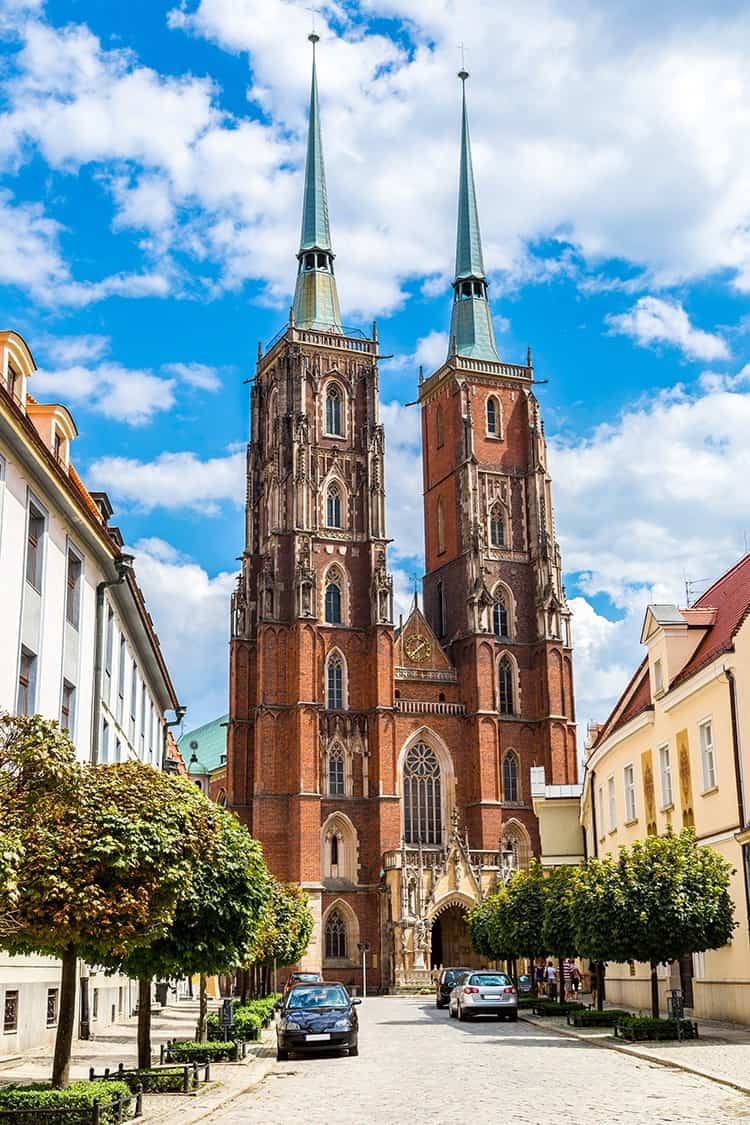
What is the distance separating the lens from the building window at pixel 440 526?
286 feet

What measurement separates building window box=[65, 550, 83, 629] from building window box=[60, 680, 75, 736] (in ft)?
4.50

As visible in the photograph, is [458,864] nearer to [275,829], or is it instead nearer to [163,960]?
[275,829]

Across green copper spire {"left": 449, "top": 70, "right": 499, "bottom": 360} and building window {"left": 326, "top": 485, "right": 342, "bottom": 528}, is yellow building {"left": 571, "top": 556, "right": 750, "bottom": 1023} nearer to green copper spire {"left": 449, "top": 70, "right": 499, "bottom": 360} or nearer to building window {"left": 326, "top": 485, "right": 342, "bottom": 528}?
building window {"left": 326, "top": 485, "right": 342, "bottom": 528}

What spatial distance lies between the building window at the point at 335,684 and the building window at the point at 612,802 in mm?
35881

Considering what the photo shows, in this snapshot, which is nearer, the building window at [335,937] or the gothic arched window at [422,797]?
the building window at [335,937]

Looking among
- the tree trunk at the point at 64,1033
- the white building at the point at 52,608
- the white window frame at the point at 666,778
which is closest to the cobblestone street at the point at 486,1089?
the tree trunk at the point at 64,1033

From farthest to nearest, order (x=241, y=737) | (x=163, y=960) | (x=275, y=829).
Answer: (x=241, y=737) < (x=275, y=829) < (x=163, y=960)

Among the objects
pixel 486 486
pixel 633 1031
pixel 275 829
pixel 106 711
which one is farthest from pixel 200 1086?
pixel 486 486

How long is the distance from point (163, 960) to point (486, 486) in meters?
67.0

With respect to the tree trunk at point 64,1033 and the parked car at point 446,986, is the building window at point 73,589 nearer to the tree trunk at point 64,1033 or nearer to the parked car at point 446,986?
the tree trunk at point 64,1033

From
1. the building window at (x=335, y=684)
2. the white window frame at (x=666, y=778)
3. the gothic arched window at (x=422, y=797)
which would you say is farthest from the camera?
the gothic arched window at (x=422, y=797)

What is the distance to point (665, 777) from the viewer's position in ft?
115

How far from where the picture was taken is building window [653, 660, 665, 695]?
34.9m

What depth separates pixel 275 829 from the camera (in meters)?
72.9
